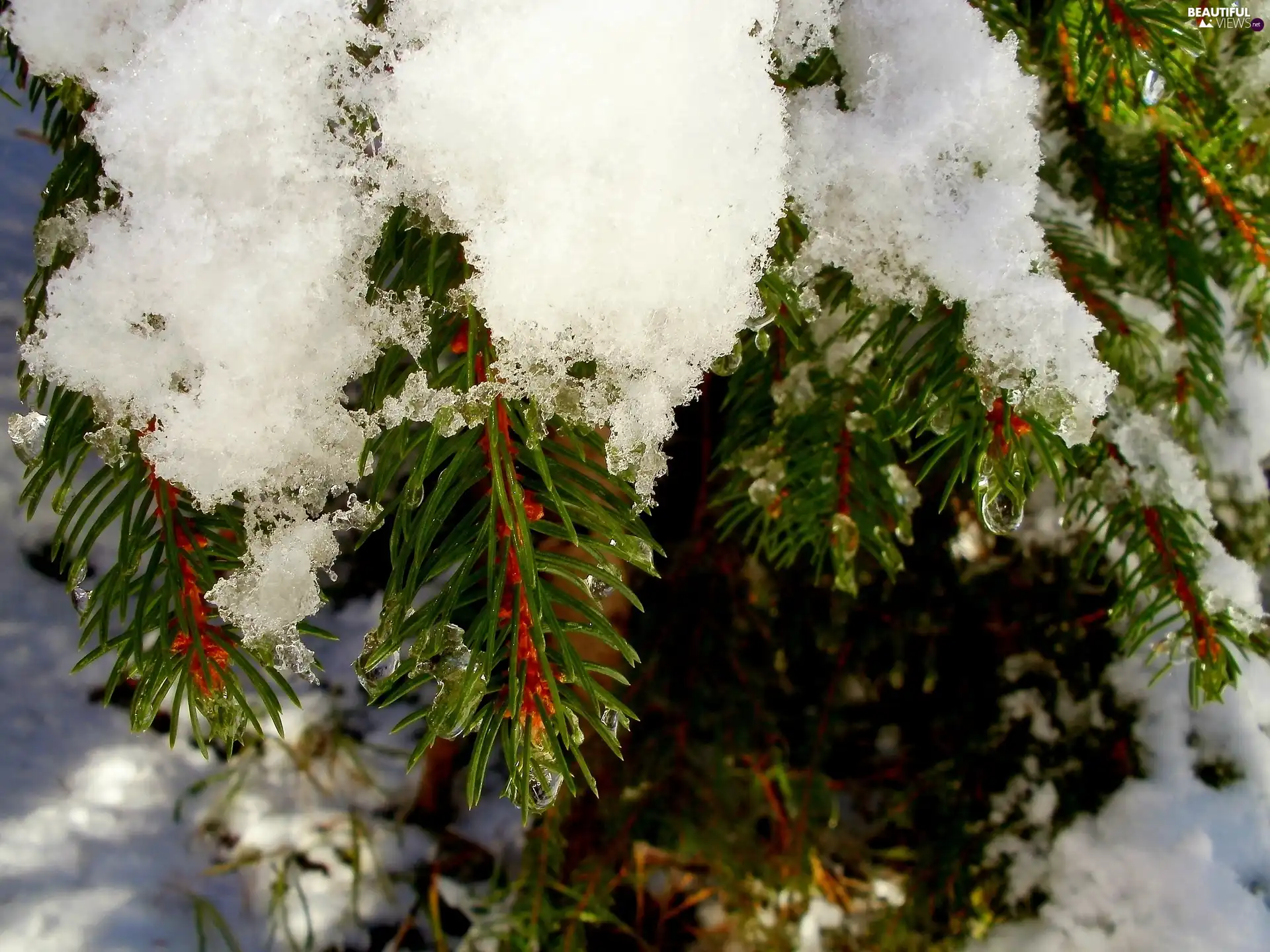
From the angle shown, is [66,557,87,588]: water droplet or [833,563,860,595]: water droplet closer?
[66,557,87,588]: water droplet

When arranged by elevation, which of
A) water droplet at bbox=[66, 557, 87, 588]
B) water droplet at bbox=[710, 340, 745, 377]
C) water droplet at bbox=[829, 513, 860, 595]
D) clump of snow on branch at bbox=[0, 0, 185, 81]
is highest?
clump of snow on branch at bbox=[0, 0, 185, 81]

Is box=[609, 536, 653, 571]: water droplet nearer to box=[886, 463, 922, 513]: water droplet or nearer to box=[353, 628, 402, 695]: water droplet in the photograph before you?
box=[353, 628, 402, 695]: water droplet

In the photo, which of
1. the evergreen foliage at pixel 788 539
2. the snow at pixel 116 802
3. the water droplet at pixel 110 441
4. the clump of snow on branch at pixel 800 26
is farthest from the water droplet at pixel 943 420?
the snow at pixel 116 802

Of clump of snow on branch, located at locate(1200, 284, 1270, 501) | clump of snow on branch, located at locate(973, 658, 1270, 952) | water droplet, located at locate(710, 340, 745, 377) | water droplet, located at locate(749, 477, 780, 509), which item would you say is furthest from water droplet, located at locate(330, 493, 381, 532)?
clump of snow on branch, located at locate(1200, 284, 1270, 501)


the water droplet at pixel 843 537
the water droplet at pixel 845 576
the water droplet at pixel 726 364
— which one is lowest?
the water droplet at pixel 845 576

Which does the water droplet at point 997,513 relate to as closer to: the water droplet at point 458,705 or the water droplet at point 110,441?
the water droplet at point 458,705

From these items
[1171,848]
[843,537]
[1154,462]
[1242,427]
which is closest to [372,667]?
[843,537]
